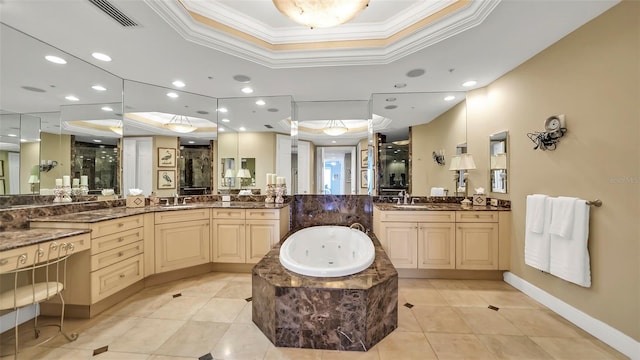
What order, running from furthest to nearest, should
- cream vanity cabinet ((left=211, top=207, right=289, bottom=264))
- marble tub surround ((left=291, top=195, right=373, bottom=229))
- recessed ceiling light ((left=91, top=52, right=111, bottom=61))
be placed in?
marble tub surround ((left=291, top=195, right=373, bottom=229)) < cream vanity cabinet ((left=211, top=207, right=289, bottom=264)) < recessed ceiling light ((left=91, top=52, right=111, bottom=61))

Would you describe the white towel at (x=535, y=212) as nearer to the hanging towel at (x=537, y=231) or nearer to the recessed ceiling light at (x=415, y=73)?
the hanging towel at (x=537, y=231)

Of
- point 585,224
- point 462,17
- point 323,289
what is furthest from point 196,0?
point 585,224

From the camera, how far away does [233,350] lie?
175 centimetres

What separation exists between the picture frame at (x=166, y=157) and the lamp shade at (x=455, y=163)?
4.16m

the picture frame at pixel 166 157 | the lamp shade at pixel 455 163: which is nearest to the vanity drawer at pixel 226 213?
the picture frame at pixel 166 157

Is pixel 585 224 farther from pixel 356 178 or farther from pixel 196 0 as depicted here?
pixel 196 0

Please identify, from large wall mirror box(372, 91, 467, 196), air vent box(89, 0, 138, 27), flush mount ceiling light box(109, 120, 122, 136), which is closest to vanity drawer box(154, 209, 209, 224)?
flush mount ceiling light box(109, 120, 122, 136)

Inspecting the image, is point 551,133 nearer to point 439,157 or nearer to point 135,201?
point 439,157

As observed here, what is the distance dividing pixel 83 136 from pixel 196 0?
2059 mm

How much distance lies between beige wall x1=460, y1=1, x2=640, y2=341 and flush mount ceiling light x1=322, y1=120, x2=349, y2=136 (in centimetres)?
226

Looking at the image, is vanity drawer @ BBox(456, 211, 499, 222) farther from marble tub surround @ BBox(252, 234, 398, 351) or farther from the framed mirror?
marble tub surround @ BBox(252, 234, 398, 351)

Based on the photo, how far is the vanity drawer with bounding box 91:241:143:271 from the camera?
216 cm

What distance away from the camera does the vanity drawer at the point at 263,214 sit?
316 centimetres

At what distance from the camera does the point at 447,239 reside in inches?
119
